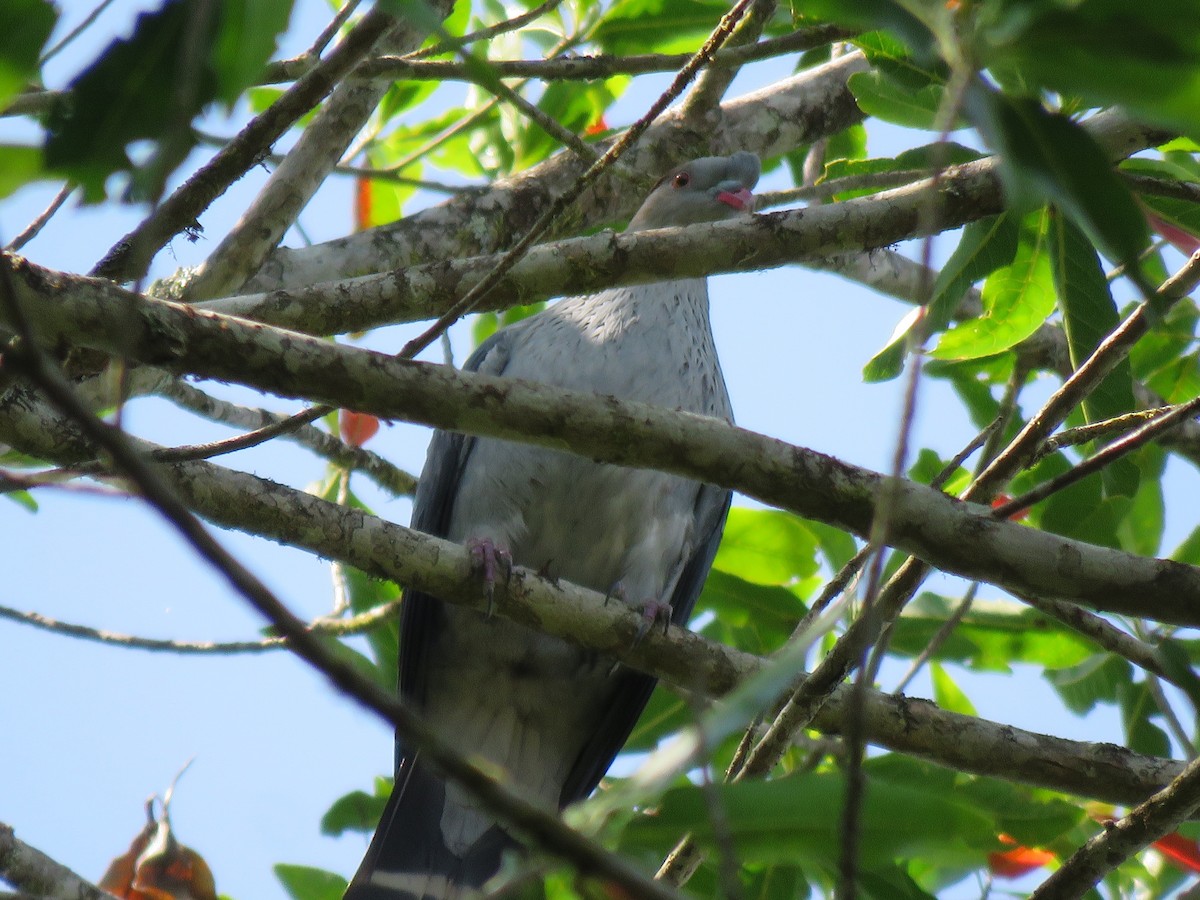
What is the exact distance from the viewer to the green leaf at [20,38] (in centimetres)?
128

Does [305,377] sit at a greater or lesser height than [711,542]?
lesser

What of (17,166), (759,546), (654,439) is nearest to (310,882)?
(759,546)

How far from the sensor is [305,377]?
6.31 feet

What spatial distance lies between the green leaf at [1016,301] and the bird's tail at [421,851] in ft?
6.47

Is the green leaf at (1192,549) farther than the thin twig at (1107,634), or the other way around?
the green leaf at (1192,549)

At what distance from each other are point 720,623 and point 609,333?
1.15 meters

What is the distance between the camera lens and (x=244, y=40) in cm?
126

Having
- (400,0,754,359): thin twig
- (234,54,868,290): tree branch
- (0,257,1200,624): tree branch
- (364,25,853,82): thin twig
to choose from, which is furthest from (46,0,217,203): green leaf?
(234,54,868,290): tree branch

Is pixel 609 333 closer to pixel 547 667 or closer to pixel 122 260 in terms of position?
pixel 547 667

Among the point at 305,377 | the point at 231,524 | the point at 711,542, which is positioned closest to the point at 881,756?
the point at 711,542

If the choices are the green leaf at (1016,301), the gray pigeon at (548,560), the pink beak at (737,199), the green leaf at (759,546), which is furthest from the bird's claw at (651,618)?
the pink beak at (737,199)

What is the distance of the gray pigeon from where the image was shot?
376cm

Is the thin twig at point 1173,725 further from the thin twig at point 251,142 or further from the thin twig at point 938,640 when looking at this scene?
the thin twig at point 251,142

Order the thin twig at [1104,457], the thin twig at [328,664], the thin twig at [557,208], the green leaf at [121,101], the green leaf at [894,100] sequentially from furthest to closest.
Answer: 1. the green leaf at [894,100]
2. the thin twig at [557,208]
3. the thin twig at [1104,457]
4. the green leaf at [121,101]
5. the thin twig at [328,664]
